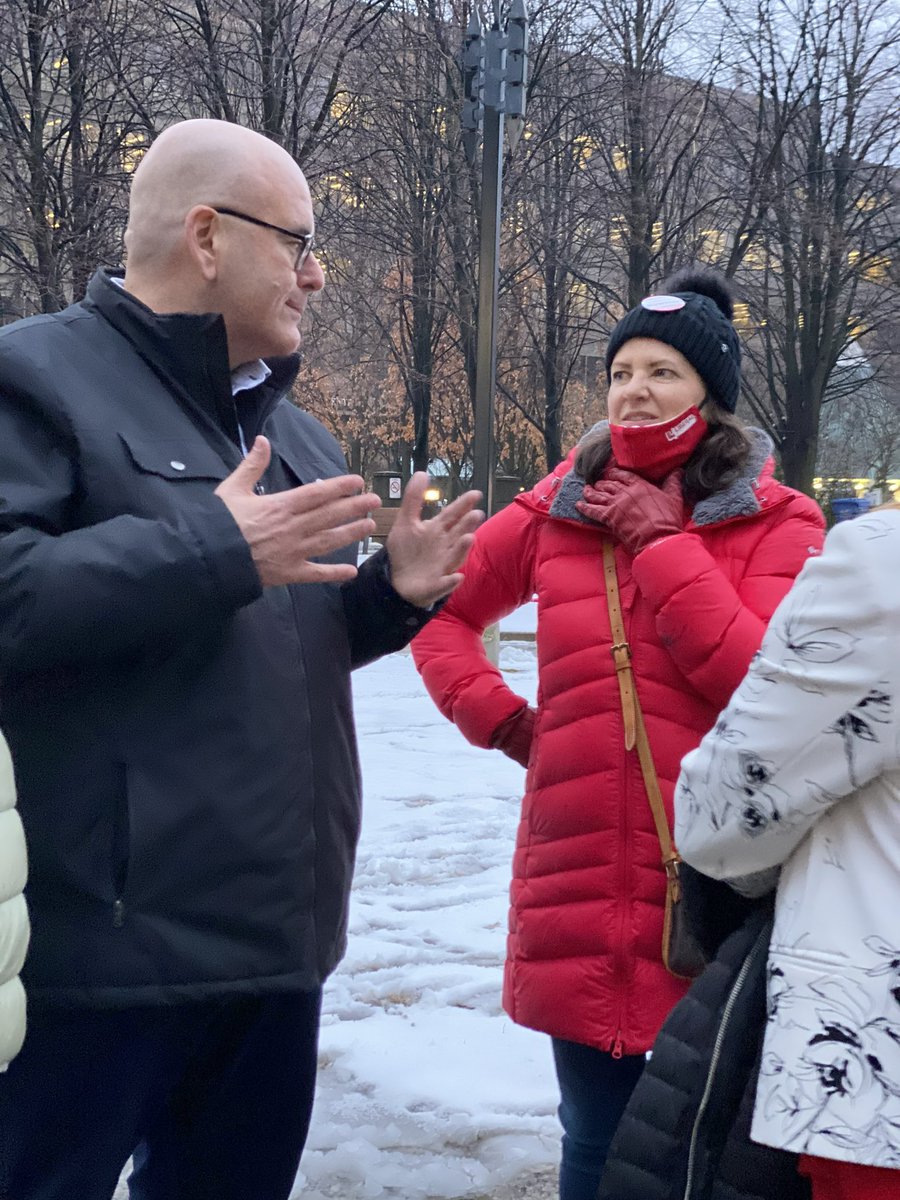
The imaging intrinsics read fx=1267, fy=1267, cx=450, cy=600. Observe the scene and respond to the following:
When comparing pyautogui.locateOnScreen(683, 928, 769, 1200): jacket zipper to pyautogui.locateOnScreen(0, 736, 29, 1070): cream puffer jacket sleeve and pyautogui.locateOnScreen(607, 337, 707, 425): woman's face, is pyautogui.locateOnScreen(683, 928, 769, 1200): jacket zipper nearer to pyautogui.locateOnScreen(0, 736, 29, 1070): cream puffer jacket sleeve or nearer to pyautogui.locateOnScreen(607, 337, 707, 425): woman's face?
pyautogui.locateOnScreen(0, 736, 29, 1070): cream puffer jacket sleeve

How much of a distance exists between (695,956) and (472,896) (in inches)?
112

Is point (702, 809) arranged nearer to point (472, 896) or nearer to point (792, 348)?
point (472, 896)

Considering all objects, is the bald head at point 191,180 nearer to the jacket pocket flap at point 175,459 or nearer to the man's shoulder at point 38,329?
the man's shoulder at point 38,329

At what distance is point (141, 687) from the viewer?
6.25ft

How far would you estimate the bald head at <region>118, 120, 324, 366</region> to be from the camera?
2135 millimetres

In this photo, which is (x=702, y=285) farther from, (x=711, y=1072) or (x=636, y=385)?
(x=711, y=1072)

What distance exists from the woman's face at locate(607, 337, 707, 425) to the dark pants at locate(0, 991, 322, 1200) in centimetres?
130

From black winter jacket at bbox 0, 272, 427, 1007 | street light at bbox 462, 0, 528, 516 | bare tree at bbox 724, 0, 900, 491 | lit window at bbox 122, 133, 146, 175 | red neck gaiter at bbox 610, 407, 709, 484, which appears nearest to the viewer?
black winter jacket at bbox 0, 272, 427, 1007

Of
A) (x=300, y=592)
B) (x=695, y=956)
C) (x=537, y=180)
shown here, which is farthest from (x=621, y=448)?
(x=537, y=180)

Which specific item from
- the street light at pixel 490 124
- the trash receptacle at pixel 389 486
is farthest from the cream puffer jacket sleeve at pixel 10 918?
the trash receptacle at pixel 389 486

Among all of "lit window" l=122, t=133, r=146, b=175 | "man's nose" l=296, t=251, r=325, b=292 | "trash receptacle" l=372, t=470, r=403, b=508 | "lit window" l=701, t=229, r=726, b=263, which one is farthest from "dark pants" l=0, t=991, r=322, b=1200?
"trash receptacle" l=372, t=470, r=403, b=508

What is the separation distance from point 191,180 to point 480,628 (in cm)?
121

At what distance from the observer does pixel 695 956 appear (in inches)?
88.0

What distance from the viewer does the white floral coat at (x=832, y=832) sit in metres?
1.51
